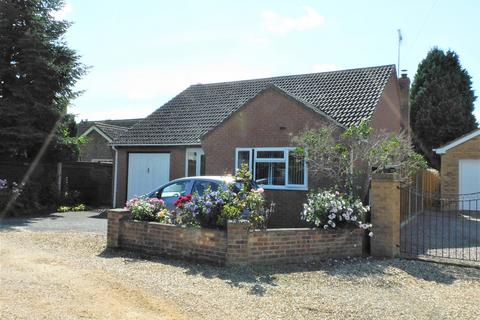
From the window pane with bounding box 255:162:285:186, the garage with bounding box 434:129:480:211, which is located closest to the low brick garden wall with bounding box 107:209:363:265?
the window pane with bounding box 255:162:285:186

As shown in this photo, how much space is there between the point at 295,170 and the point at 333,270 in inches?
250

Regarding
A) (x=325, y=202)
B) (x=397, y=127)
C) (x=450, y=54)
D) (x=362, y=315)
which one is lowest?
(x=362, y=315)

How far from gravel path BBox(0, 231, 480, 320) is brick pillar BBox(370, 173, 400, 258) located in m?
0.45

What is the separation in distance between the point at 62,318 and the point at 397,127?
18655 millimetres

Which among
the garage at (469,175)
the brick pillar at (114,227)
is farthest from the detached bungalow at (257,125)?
the brick pillar at (114,227)

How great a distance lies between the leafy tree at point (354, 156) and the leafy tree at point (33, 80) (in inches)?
447

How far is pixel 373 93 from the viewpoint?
16.5 m

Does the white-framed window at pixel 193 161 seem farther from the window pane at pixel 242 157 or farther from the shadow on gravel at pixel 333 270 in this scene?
the shadow on gravel at pixel 333 270

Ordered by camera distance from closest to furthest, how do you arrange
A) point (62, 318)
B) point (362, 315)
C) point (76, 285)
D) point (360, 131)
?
point (62, 318) → point (362, 315) → point (76, 285) → point (360, 131)

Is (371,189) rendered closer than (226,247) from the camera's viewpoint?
No

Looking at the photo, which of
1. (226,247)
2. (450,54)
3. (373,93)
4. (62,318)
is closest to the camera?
(62,318)

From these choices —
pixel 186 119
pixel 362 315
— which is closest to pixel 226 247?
pixel 362 315

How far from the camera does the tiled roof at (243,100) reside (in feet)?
53.4

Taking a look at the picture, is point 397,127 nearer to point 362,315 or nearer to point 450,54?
point 450,54
